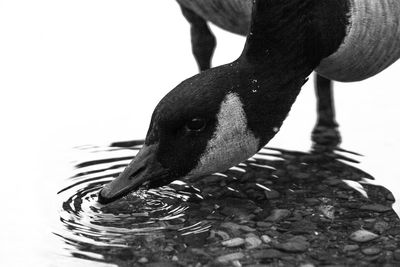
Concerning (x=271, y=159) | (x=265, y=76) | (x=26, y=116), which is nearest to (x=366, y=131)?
(x=271, y=159)

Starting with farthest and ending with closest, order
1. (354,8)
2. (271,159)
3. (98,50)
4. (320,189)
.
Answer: (98,50) < (271,159) < (320,189) < (354,8)

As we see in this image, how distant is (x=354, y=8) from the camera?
225 inches

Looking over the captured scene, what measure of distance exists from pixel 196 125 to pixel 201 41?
273 cm

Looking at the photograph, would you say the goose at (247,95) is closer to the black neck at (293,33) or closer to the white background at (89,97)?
the black neck at (293,33)

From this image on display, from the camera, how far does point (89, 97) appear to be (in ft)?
25.5

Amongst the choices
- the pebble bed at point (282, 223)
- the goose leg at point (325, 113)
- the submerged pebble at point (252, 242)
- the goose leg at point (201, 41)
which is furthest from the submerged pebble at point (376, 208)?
the goose leg at point (201, 41)

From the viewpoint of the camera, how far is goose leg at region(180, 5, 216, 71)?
7.63m

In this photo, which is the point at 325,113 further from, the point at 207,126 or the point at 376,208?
the point at 207,126

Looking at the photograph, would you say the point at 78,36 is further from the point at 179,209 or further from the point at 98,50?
the point at 179,209

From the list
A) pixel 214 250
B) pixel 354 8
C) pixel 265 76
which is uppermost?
pixel 354 8

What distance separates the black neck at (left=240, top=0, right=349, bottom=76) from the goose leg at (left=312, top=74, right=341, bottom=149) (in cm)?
160

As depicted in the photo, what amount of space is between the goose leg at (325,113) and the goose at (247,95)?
57.4 inches

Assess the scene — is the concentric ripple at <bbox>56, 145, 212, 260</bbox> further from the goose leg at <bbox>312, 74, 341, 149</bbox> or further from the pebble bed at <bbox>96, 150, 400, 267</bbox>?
the goose leg at <bbox>312, 74, 341, 149</bbox>

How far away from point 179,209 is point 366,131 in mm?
2019
